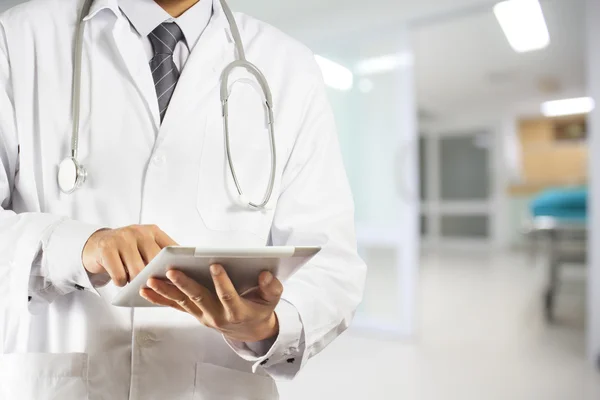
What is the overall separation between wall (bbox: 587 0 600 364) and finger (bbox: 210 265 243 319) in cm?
245

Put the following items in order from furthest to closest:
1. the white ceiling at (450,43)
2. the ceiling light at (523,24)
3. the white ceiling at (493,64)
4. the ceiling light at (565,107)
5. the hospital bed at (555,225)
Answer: the ceiling light at (565,107), the white ceiling at (493,64), the ceiling light at (523,24), the hospital bed at (555,225), the white ceiling at (450,43)

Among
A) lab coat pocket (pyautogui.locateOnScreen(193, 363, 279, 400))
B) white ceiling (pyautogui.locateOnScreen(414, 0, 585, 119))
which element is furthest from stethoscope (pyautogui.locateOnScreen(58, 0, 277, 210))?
white ceiling (pyautogui.locateOnScreen(414, 0, 585, 119))

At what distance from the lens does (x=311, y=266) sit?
2.38ft

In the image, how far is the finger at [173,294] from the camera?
483 mm

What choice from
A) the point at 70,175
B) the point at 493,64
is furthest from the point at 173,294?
the point at 493,64

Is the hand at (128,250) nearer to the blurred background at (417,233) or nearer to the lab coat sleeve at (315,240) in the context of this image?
the lab coat sleeve at (315,240)

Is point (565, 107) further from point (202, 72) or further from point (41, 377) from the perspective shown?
point (41, 377)

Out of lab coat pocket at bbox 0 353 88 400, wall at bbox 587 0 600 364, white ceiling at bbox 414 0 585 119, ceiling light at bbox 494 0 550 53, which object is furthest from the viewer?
white ceiling at bbox 414 0 585 119

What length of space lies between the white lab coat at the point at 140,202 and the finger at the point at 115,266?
0.15 meters

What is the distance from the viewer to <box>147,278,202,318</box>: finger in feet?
1.59

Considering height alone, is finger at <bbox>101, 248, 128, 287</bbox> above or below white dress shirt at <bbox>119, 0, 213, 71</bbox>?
below

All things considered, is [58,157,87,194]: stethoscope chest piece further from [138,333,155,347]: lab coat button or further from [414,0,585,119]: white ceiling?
[414,0,585,119]: white ceiling

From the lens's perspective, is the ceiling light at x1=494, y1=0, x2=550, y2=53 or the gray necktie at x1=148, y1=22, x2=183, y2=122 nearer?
the gray necktie at x1=148, y1=22, x2=183, y2=122

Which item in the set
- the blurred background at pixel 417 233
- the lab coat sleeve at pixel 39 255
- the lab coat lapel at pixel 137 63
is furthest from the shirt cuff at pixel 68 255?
the blurred background at pixel 417 233
